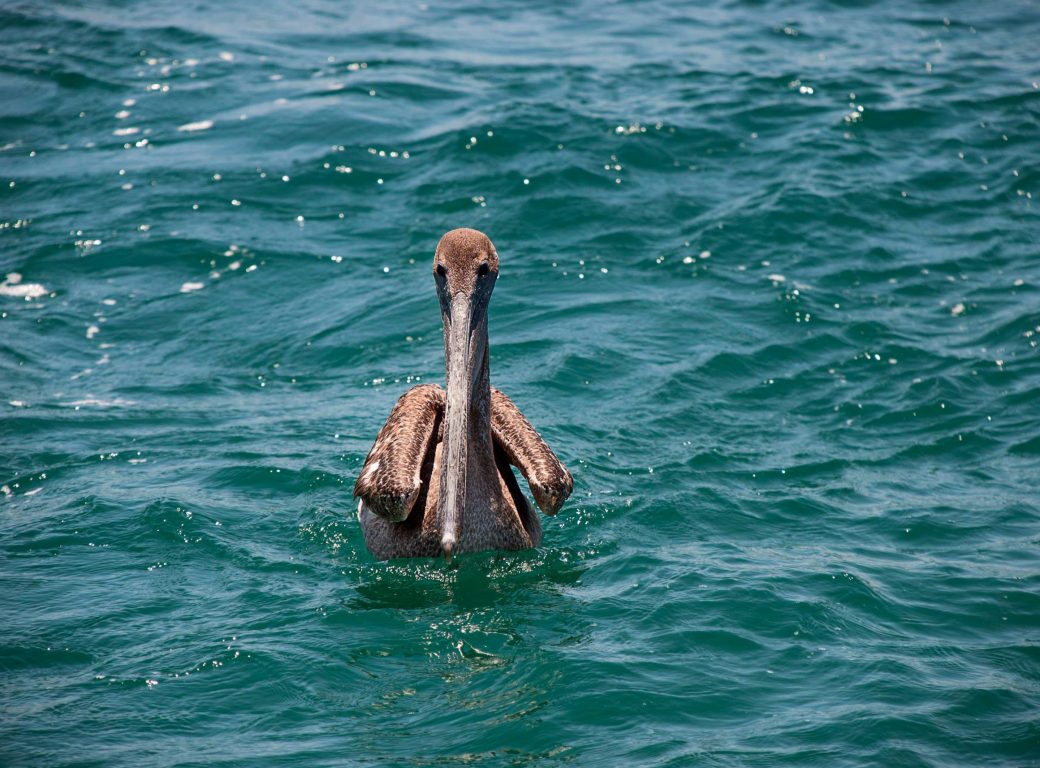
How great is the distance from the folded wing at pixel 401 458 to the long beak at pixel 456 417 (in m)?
0.30

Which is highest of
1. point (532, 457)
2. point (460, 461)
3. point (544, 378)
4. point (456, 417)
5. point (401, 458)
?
point (456, 417)

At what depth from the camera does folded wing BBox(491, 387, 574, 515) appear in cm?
870

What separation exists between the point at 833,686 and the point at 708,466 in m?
3.14

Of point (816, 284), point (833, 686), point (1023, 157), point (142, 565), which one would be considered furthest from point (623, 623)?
point (1023, 157)

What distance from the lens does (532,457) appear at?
29.3ft

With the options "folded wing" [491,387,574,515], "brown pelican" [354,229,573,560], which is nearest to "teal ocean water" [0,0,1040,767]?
"brown pelican" [354,229,573,560]

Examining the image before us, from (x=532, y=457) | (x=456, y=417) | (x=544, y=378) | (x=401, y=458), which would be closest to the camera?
(x=456, y=417)

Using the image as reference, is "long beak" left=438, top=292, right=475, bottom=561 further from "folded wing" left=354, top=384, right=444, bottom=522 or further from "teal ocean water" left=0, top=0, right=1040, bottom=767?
"teal ocean water" left=0, top=0, right=1040, bottom=767

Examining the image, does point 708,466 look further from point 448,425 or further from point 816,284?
point 816,284

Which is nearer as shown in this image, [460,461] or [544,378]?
[460,461]

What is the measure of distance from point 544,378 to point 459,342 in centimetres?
365

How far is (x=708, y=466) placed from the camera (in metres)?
10.2

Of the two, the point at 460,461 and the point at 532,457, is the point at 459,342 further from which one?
the point at 532,457

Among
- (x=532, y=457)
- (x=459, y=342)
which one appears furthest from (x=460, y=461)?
(x=532, y=457)
